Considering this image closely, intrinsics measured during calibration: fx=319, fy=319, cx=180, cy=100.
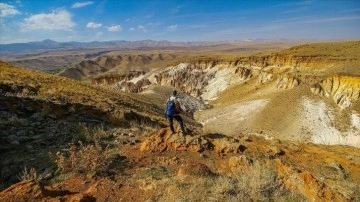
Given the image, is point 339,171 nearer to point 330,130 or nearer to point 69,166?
point 69,166

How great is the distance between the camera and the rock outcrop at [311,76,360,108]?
3603cm

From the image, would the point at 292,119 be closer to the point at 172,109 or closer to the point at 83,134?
the point at 172,109

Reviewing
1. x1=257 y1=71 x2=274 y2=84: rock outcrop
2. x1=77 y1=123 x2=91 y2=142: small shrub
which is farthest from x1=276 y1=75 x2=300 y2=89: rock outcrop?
x1=77 y1=123 x2=91 y2=142: small shrub

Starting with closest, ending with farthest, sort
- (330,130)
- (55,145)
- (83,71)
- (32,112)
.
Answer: (55,145)
(32,112)
(330,130)
(83,71)

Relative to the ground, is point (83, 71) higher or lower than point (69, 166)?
lower

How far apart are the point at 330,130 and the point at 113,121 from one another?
2540 centimetres

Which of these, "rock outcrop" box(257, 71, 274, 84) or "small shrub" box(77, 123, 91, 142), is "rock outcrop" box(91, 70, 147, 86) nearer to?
"rock outcrop" box(257, 71, 274, 84)

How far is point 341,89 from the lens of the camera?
3703cm

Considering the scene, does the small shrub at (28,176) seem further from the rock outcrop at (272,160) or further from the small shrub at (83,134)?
the small shrub at (83,134)

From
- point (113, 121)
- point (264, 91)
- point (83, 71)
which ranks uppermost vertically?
point (113, 121)

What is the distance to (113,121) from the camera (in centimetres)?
1488

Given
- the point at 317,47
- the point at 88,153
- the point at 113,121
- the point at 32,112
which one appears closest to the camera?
the point at 88,153

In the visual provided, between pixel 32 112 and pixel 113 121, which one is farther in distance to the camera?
pixel 113 121

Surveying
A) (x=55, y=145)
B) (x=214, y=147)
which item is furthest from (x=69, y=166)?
(x=214, y=147)
